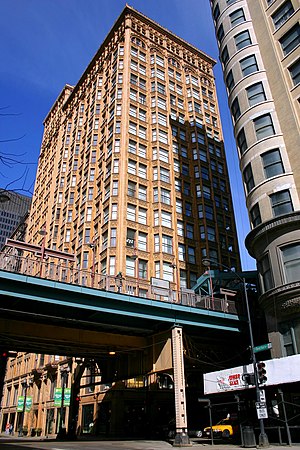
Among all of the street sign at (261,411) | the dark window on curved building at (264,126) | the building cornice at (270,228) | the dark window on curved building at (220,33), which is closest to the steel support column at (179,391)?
the street sign at (261,411)

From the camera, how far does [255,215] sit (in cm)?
3130

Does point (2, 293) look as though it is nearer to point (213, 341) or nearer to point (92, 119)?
point (213, 341)

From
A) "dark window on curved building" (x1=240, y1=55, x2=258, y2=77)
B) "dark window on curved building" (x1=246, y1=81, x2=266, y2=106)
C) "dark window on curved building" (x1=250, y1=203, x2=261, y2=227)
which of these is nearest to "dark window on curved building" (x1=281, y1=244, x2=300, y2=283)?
"dark window on curved building" (x1=250, y1=203, x2=261, y2=227)

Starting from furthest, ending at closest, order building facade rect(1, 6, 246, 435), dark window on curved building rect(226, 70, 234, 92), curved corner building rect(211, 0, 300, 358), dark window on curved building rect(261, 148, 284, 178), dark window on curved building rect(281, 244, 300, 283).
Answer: building facade rect(1, 6, 246, 435)
dark window on curved building rect(226, 70, 234, 92)
dark window on curved building rect(261, 148, 284, 178)
curved corner building rect(211, 0, 300, 358)
dark window on curved building rect(281, 244, 300, 283)

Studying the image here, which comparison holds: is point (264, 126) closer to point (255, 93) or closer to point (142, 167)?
point (255, 93)

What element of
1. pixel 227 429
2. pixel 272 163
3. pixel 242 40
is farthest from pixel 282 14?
pixel 227 429

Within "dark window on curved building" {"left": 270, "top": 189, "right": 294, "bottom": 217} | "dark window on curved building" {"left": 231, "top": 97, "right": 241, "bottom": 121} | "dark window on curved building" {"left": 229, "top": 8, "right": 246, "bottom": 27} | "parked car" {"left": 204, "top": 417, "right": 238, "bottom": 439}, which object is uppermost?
"dark window on curved building" {"left": 229, "top": 8, "right": 246, "bottom": 27}

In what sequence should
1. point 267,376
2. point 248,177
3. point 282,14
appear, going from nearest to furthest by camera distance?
point 267,376 < point 248,177 < point 282,14

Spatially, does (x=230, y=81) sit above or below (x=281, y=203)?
above

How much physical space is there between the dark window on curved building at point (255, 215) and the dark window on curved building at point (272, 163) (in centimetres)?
265

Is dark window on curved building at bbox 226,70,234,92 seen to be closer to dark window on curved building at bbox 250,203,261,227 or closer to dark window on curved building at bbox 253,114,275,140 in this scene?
dark window on curved building at bbox 253,114,275,140

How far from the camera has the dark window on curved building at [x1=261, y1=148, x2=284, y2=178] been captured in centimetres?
3077

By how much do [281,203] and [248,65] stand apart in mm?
15250

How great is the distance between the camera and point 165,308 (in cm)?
2931
